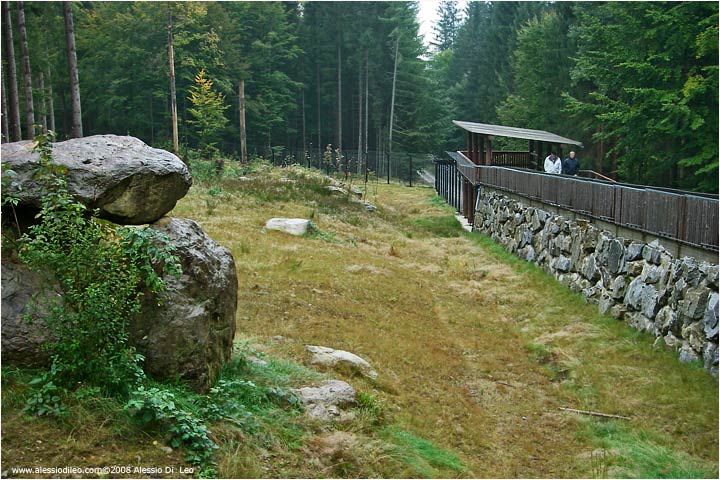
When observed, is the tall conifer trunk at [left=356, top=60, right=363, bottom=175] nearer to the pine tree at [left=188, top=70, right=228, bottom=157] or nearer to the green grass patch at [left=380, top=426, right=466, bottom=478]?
the pine tree at [left=188, top=70, right=228, bottom=157]

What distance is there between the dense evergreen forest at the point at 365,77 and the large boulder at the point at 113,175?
48.8 feet

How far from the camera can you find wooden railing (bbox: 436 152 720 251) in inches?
A: 382

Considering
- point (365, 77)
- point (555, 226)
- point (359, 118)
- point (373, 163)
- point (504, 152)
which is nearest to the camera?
point (555, 226)

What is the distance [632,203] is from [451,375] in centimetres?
507

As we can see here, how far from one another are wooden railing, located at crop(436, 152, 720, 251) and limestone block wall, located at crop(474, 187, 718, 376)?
1.04ft

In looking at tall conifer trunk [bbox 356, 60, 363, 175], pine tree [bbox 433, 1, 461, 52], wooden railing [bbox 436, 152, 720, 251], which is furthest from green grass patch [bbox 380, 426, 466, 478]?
pine tree [bbox 433, 1, 461, 52]

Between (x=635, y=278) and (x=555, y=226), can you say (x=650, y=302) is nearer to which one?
(x=635, y=278)

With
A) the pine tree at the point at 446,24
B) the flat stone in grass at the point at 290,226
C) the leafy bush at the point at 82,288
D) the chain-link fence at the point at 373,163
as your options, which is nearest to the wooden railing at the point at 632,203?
the flat stone in grass at the point at 290,226

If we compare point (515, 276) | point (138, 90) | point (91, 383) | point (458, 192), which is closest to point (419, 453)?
point (91, 383)

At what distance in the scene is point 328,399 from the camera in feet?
22.9

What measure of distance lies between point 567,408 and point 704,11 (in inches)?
841

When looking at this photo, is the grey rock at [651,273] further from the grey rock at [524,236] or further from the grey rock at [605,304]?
the grey rock at [524,236]

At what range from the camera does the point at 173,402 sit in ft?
17.5

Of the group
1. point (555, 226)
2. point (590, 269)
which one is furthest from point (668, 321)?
point (555, 226)
